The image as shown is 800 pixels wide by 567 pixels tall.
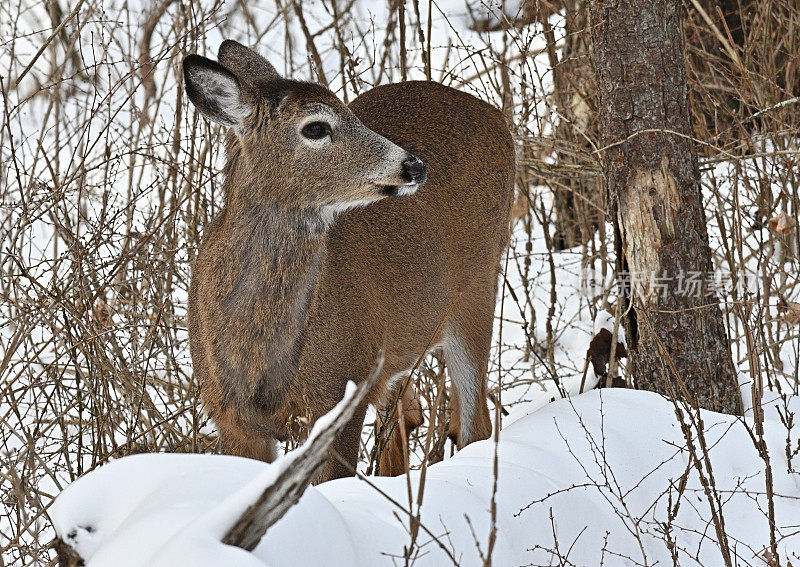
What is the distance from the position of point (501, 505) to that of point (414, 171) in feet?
4.55

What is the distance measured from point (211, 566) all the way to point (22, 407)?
4.76 metres

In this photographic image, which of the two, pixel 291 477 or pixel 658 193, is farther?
pixel 658 193

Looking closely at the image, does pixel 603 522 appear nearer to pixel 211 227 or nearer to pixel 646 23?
pixel 211 227

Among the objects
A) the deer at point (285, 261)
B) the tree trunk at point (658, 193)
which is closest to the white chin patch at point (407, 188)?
the deer at point (285, 261)

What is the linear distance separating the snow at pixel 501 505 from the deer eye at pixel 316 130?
132cm

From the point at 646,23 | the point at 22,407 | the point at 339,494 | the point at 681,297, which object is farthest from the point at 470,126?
the point at 22,407

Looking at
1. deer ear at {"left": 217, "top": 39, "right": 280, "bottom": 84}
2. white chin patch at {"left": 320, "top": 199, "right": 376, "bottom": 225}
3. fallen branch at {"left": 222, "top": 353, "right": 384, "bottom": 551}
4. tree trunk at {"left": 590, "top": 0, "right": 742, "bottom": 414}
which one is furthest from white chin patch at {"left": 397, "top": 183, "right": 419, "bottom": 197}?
fallen branch at {"left": 222, "top": 353, "right": 384, "bottom": 551}

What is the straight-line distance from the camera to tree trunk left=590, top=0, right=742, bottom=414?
187 inches

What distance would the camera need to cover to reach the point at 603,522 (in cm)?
342

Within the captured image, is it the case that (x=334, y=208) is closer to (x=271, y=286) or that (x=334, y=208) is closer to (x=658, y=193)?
(x=271, y=286)

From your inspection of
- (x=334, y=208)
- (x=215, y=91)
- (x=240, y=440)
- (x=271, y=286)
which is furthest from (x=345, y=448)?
(x=215, y=91)

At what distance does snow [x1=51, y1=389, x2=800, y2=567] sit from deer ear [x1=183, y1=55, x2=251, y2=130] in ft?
5.01

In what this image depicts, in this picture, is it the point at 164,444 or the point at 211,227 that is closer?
the point at 211,227

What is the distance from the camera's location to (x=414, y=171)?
158 inches
